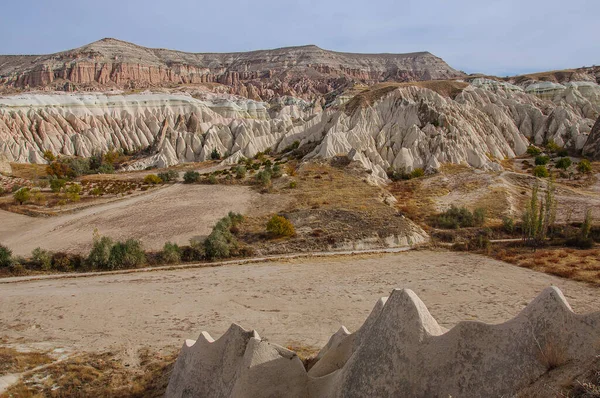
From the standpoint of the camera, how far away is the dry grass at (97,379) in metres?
8.62

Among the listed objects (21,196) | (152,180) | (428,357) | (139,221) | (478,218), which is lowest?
(139,221)

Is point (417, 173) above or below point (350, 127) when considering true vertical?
below

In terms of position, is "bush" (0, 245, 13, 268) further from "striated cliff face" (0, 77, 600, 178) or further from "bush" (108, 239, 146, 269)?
"striated cliff face" (0, 77, 600, 178)

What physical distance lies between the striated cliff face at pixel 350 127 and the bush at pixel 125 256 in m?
23.9

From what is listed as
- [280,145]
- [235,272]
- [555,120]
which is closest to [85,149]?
[280,145]

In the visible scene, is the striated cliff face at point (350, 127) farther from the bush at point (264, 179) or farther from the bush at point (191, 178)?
the bush at point (191, 178)

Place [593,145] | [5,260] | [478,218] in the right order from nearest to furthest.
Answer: [5,260] → [478,218] → [593,145]

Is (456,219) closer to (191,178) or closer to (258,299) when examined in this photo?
(258,299)

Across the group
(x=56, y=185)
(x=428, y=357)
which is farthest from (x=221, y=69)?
(x=428, y=357)

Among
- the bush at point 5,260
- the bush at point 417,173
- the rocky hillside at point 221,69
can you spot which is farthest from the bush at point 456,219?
the rocky hillside at point 221,69

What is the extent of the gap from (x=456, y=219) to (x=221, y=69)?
16386 cm

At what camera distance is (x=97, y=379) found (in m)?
9.22

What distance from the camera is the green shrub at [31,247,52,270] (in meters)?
20.2

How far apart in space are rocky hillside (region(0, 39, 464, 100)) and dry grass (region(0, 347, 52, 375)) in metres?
122
